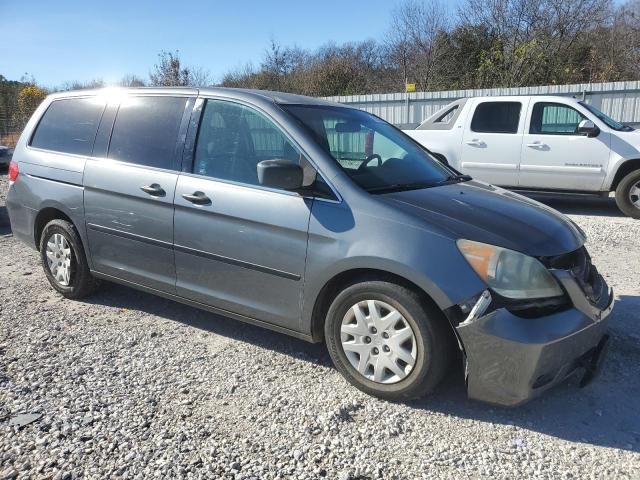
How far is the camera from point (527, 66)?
22750 mm

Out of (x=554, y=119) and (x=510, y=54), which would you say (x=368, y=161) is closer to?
(x=554, y=119)

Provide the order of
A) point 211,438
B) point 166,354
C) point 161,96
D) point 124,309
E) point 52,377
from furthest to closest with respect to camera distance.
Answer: point 124,309
point 161,96
point 166,354
point 52,377
point 211,438

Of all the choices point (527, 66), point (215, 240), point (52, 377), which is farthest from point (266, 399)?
point (527, 66)

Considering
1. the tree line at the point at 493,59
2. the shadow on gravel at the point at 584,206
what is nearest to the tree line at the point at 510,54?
the tree line at the point at 493,59

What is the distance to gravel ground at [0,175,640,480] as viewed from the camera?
2.54 meters

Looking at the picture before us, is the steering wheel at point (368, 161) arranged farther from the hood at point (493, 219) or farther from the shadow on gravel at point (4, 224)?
the shadow on gravel at point (4, 224)

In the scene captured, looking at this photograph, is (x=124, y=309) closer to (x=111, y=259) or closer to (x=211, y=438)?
(x=111, y=259)

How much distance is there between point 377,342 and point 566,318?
100 centimetres

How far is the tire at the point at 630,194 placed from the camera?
7789 millimetres

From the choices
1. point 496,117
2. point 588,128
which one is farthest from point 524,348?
point 496,117

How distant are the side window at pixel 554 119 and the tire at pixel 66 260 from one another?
6.93 m

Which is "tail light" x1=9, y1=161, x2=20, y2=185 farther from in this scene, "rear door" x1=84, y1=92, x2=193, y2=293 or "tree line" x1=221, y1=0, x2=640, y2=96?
"tree line" x1=221, y1=0, x2=640, y2=96

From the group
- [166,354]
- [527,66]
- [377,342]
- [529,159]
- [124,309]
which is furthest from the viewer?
[527,66]

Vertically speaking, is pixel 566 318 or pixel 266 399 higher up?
pixel 566 318
